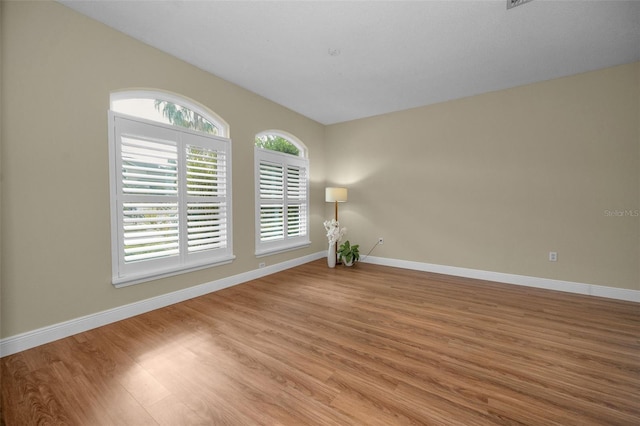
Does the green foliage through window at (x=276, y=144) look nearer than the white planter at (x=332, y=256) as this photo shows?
Yes

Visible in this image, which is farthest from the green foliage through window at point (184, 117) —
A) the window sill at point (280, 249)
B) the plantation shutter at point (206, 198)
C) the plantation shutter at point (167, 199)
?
the window sill at point (280, 249)

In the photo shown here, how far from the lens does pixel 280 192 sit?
439 centimetres

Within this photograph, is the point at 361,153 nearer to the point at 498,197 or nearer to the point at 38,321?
the point at 498,197

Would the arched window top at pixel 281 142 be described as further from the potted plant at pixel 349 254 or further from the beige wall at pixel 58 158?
the potted plant at pixel 349 254

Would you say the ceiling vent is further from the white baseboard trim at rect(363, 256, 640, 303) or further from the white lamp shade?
the white baseboard trim at rect(363, 256, 640, 303)

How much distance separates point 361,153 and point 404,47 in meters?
2.40

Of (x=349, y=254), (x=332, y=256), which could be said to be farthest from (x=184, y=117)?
(x=349, y=254)

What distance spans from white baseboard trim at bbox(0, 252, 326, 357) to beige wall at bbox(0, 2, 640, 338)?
0.07 meters

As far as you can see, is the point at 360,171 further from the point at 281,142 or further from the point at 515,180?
the point at 515,180

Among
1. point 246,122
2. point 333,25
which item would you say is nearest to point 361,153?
point 246,122

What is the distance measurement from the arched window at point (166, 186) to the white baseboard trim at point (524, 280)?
3.08 m

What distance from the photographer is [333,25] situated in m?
2.33

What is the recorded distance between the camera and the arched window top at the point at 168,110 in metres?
2.58

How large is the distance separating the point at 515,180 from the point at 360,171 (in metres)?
2.49
